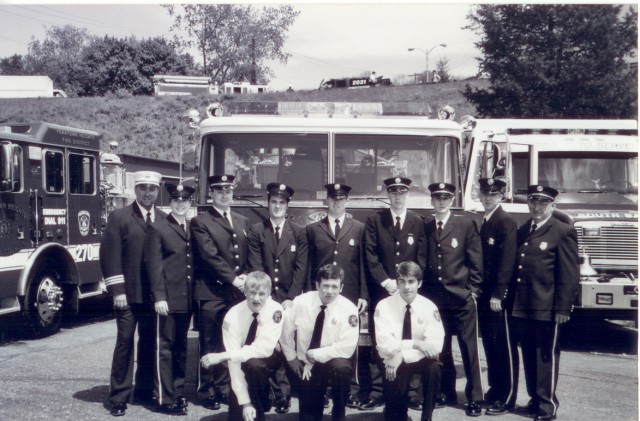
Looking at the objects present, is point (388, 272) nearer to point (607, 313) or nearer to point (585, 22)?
point (607, 313)

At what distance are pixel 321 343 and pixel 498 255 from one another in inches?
61.0

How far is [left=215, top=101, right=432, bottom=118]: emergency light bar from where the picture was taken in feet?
21.3

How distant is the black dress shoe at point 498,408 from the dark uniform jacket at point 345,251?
121 centimetres

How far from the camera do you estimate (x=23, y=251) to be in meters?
7.70

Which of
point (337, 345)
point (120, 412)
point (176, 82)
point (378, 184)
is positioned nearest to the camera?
point (337, 345)

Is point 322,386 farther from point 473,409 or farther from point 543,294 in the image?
point 543,294

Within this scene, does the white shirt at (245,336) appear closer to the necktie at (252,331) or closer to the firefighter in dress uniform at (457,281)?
the necktie at (252,331)

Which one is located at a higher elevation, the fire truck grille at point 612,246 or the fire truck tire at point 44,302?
the fire truck grille at point 612,246

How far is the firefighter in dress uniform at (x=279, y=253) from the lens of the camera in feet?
17.4

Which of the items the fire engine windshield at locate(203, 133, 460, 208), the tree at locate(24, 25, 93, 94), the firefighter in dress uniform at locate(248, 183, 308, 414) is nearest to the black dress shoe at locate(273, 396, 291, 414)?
the firefighter in dress uniform at locate(248, 183, 308, 414)

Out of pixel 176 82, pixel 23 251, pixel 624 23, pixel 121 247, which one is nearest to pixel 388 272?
pixel 121 247

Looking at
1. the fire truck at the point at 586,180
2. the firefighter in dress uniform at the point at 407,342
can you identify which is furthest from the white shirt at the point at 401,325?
the fire truck at the point at 586,180

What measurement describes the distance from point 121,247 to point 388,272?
1998 millimetres

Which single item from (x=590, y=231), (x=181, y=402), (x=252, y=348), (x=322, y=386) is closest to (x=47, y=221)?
(x=181, y=402)
